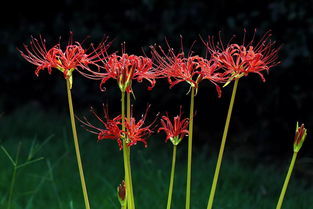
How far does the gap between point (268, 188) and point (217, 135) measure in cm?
153

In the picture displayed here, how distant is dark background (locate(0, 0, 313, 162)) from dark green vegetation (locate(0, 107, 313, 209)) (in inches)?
13.2

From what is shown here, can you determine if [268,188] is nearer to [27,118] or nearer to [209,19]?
[209,19]

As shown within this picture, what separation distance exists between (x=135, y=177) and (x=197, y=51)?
136 cm

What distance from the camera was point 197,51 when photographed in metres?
4.58

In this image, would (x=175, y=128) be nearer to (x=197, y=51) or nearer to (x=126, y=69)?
(x=126, y=69)

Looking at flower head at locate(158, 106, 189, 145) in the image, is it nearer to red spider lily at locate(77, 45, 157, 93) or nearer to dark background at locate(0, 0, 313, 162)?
red spider lily at locate(77, 45, 157, 93)

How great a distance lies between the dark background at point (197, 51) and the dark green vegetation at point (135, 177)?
336 millimetres

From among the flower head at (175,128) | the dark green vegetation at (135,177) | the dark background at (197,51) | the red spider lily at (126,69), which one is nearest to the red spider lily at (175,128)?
the flower head at (175,128)

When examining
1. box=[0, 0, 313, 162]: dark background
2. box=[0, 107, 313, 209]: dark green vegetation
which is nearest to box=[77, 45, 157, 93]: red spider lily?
box=[0, 107, 313, 209]: dark green vegetation

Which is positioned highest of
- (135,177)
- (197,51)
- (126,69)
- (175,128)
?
(197,51)

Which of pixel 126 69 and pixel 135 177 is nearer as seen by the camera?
pixel 126 69

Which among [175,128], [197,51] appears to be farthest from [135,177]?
[175,128]

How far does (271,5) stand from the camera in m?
4.25

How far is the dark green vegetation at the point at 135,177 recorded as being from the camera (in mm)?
3191
